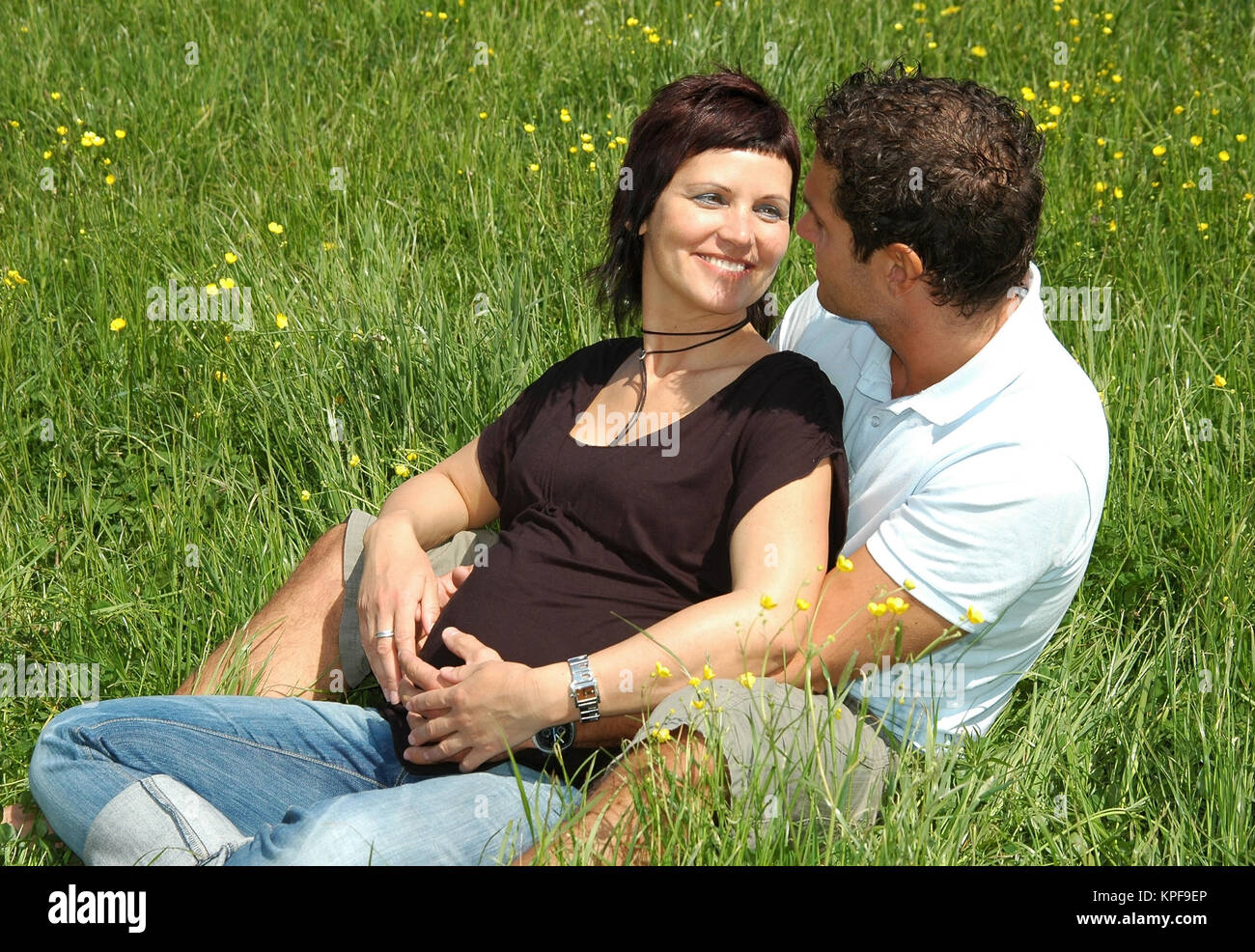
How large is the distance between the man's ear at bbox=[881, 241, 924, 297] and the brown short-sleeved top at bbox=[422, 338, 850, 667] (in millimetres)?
238

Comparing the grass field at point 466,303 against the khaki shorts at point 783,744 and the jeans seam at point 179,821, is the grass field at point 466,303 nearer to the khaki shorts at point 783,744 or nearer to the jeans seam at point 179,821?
the khaki shorts at point 783,744

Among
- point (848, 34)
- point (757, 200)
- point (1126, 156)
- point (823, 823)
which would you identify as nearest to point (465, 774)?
point (823, 823)

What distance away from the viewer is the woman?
2.38 metres

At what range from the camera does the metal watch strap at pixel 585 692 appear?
7.87 feet

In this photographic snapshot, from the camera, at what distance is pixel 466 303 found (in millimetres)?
4215

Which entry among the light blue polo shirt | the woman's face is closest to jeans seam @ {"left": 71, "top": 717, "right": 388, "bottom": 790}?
the light blue polo shirt

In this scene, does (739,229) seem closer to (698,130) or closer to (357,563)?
(698,130)

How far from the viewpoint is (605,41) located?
5.54m

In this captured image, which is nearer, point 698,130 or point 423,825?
point 423,825

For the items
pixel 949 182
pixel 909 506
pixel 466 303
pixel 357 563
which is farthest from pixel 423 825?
pixel 466 303

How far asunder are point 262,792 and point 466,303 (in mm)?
2031

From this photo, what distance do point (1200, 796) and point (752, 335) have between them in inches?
52.0

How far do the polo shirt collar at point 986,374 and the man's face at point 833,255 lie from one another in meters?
0.24

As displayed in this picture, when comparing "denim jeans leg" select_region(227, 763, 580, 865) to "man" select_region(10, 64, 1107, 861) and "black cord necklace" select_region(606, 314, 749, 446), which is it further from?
"black cord necklace" select_region(606, 314, 749, 446)
